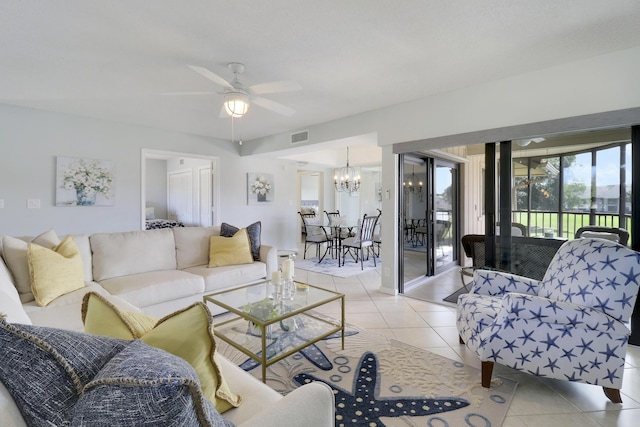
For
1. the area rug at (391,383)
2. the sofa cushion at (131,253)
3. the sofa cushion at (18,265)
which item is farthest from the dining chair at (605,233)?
the sofa cushion at (18,265)

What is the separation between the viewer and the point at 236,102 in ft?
8.88

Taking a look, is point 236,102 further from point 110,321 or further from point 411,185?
point 411,185

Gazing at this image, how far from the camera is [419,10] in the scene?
6.46 ft

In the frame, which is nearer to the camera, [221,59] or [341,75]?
[221,59]

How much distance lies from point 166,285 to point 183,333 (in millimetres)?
2143

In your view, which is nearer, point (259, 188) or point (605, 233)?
point (605, 233)

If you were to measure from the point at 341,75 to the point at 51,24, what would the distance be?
2.21m

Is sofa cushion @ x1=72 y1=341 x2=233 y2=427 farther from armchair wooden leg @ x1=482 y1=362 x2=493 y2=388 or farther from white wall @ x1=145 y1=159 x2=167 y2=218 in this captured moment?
white wall @ x1=145 y1=159 x2=167 y2=218

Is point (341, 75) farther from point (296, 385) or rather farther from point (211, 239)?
point (296, 385)

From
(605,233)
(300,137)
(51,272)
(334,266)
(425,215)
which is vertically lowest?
(334,266)

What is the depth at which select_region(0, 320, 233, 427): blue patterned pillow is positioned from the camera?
53 centimetres

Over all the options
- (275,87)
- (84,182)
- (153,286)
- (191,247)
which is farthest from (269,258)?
(84,182)

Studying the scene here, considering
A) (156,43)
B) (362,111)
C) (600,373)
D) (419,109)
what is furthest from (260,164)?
(600,373)

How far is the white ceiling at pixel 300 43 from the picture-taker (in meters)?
1.95
